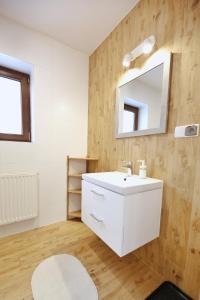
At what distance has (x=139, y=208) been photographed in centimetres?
95

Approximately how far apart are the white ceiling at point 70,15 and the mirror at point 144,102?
677mm

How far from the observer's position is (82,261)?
124 centimetres

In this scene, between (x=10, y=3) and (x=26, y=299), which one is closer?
(x=26, y=299)

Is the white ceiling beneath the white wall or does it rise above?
above

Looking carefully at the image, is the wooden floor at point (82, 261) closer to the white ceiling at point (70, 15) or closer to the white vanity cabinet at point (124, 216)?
the white vanity cabinet at point (124, 216)

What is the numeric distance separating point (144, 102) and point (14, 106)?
1.51 m

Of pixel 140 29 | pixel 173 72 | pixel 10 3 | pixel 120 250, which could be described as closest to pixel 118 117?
pixel 173 72

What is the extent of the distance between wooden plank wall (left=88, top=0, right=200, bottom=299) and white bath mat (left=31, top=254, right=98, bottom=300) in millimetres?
550

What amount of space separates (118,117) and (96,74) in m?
0.79

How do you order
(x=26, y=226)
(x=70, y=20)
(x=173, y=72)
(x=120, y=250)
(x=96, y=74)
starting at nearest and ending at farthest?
(x=120, y=250) < (x=173, y=72) < (x=70, y=20) < (x=26, y=226) < (x=96, y=74)

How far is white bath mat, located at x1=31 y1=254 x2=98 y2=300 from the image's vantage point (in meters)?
0.94

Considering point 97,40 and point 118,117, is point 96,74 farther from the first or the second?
point 118,117

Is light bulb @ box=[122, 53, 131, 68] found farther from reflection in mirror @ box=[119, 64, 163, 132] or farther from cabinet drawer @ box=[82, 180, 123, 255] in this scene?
cabinet drawer @ box=[82, 180, 123, 255]

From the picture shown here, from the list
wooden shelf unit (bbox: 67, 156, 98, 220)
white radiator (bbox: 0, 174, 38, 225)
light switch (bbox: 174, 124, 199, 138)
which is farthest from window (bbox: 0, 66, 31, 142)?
light switch (bbox: 174, 124, 199, 138)
